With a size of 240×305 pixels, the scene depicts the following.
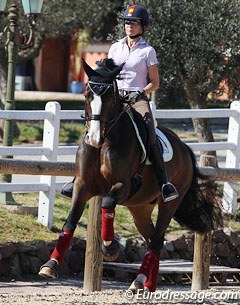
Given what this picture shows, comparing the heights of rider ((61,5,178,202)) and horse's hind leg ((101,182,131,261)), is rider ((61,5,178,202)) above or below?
above

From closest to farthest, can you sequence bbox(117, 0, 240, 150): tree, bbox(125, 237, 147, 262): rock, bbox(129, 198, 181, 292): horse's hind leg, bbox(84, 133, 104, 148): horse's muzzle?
bbox(84, 133, 104, 148): horse's muzzle
bbox(129, 198, 181, 292): horse's hind leg
bbox(125, 237, 147, 262): rock
bbox(117, 0, 240, 150): tree

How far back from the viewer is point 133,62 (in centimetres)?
898

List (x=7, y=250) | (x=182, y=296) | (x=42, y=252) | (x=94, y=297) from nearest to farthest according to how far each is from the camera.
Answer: (x=94, y=297)
(x=182, y=296)
(x=7, y=250)
(x=42, y=252)

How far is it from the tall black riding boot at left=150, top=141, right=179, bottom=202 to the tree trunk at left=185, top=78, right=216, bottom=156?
7.94 m

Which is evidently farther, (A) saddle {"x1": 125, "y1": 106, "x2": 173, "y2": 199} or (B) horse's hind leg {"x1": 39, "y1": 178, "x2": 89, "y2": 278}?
(A) saddle {"x1": 125, "y1": 106, "x2": 173, "y2": 199}

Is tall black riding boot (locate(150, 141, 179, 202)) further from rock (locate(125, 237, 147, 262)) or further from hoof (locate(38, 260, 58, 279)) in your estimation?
rock (locate(125, 237, 147, 262))

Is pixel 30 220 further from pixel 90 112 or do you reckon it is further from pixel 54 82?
pixel 54 82

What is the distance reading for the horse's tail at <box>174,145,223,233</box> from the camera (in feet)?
33.5

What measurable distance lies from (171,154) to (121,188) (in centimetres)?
125

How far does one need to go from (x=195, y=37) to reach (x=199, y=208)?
23.5 feet

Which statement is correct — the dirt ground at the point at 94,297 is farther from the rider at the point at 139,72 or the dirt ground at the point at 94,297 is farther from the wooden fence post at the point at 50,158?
the wooden fence post at the point at 50,158

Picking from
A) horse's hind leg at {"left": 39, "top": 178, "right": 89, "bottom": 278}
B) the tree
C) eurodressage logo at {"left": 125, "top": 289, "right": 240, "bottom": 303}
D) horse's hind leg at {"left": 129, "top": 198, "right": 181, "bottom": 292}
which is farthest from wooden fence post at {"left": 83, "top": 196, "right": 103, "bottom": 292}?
the tree

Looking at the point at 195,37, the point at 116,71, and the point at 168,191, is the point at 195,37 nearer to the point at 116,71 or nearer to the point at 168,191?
the point at 168,191

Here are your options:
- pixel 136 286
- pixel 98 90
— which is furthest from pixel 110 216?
pixel 98 90
